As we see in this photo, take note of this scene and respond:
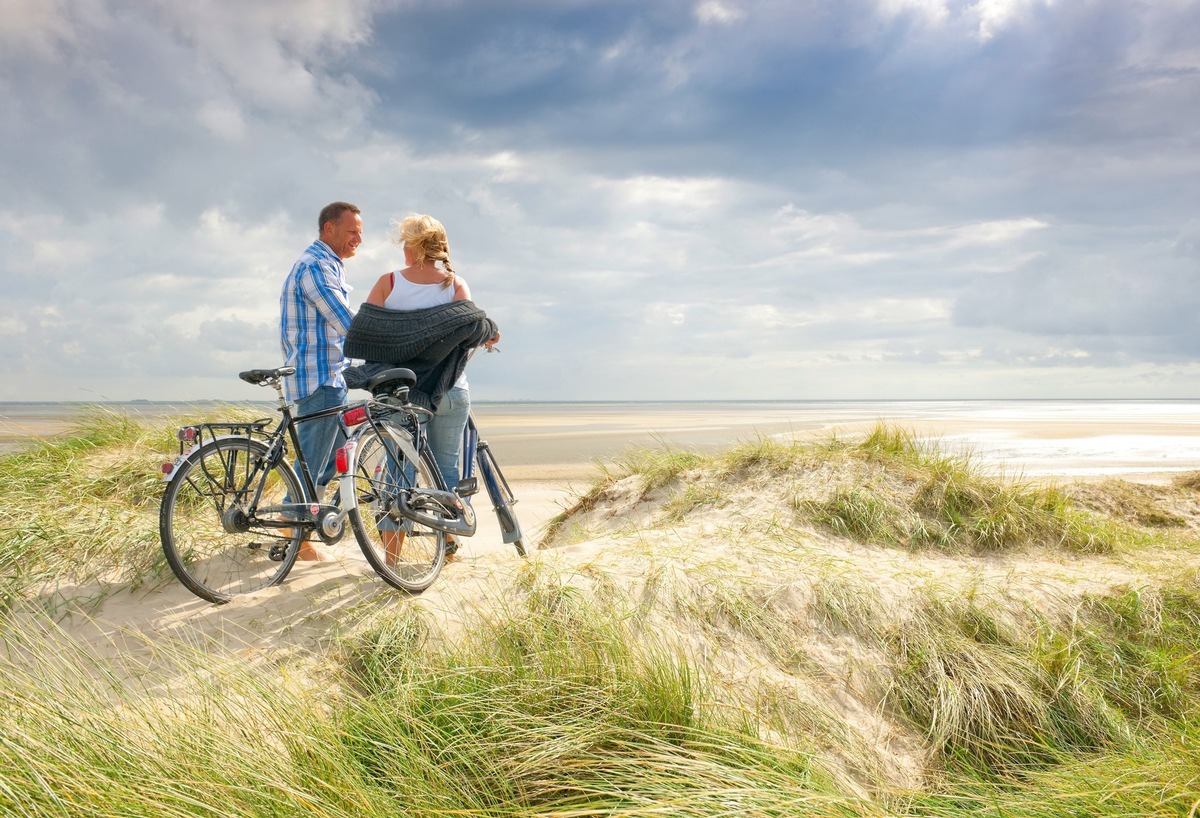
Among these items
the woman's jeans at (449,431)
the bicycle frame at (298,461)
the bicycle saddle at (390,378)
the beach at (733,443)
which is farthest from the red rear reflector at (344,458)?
the beach at (733,443)

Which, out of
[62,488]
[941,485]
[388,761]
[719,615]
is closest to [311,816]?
[388,761]

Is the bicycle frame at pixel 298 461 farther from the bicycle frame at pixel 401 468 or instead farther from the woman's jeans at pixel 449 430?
the woman's jeans at pixel 449 430

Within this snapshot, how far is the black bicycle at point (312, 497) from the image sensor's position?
4242 millimetres

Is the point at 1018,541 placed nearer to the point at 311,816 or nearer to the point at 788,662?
the point at 788,662

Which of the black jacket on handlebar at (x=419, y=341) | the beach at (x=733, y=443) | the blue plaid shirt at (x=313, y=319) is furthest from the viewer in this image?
the beach at (x=733, y=443)

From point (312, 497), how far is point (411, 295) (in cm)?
147

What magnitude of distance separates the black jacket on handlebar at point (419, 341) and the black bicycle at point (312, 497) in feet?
0.59

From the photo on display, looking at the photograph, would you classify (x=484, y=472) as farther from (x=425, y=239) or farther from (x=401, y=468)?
(x=425, y=239)

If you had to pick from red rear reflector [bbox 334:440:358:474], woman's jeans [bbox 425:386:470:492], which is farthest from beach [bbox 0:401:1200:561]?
red rear reflector [bbox 334:440:358:474]

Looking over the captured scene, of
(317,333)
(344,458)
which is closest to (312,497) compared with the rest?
(344,458)

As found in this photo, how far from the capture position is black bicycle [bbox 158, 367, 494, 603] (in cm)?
424

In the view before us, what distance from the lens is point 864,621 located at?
4668 mm

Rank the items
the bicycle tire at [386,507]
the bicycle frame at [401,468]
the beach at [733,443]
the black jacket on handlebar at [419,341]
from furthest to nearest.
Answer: the beach at [733,443] → the black jacket on handlebar at [419,341] → the bicycle tire at [386,507] → the bicycle frame at [401,468]

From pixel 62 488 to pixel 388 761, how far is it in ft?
16.7
